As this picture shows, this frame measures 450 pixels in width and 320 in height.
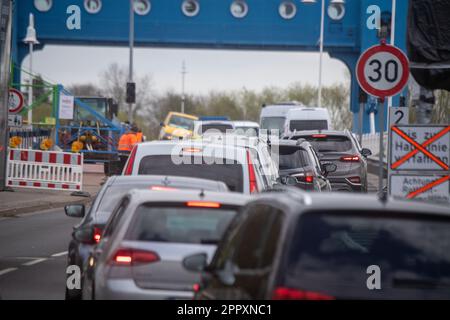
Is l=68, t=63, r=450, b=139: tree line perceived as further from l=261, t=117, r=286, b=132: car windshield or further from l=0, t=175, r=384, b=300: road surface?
l=0, t=175, r=384, b=300: road surface

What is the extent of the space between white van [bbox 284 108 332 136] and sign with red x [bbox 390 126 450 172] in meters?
28.3

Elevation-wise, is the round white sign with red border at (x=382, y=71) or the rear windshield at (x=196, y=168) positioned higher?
the round white sign with red border at (x=382, y=71)

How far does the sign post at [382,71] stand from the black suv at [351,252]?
7.96 meters

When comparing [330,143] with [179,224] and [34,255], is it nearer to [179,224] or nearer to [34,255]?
[34,255]

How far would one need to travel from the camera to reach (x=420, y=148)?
13.2 meters

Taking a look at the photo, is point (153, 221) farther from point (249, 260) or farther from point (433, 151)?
point (433, 151)

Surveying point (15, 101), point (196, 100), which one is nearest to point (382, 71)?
point (15, 101)

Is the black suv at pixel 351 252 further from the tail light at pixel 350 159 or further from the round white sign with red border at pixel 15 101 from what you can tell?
the round white sign with red border at pixel 15 101

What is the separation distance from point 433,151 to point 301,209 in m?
7.94

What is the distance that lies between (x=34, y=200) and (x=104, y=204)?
1537 cm

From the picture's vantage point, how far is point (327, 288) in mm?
5398

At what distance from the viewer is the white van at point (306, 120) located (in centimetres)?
4194

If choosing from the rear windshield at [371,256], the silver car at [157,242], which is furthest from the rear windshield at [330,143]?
the rear windshield at [371,256]
